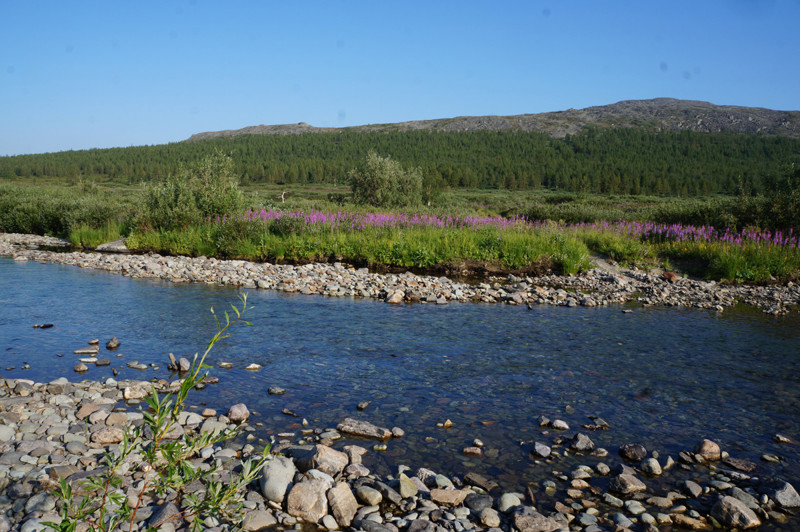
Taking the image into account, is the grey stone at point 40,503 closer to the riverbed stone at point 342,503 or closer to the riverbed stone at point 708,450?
the riverbed stone at point 342,503

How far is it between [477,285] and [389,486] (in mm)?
10993

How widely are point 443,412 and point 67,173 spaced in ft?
494

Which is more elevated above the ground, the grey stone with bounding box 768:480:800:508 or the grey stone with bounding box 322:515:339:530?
the grey stone with bounding box 322:515:339:530

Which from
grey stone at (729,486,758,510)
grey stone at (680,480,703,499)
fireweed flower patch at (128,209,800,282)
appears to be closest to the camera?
grey stone at (729,486,758,510)

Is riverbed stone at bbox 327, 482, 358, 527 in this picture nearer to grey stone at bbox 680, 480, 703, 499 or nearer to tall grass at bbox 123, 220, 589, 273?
grey stone at bbox 680, 480, 703, 499

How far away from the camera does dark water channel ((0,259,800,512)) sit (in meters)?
5.53

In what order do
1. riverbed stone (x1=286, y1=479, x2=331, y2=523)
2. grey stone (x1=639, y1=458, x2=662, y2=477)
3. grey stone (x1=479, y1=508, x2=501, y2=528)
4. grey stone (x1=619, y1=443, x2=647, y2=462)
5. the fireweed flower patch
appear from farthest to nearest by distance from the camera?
the fireweed flower patch → grey stone (x1=619, y1=443, x2=647, y2=462) → grey stone (x1=639, y1=458, x2=662, y2=477) → riverbed stone (x1=286, y1=479, x2=331, y2=523) → grey stone (x1=479, y1=508, x2=501, y2=528)

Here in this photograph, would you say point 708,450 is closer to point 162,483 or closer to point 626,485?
point 626,485

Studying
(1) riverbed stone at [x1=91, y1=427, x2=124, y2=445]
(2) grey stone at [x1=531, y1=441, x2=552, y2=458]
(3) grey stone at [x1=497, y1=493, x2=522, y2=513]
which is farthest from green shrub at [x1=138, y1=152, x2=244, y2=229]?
(3) grey stone at [x1=497, y1=493, x2=522, y2=513]

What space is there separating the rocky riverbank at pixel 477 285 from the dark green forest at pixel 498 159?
265 feet

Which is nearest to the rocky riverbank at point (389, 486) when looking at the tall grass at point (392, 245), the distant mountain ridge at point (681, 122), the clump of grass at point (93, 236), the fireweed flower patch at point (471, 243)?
the tall grass at point (392, 245)

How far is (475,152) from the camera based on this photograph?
5659 inches

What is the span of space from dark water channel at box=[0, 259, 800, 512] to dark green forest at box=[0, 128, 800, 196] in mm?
86421

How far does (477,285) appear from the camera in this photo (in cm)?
1502
